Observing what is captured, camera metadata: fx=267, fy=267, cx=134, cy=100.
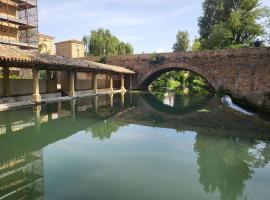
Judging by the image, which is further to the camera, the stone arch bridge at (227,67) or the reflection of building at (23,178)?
the stone arch bridge at (227,67)

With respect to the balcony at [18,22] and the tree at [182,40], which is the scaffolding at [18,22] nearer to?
the balcony at [18,22]

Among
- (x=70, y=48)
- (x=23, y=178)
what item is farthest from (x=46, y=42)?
(x=23, y=178)

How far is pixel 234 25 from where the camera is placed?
3541 centimetres

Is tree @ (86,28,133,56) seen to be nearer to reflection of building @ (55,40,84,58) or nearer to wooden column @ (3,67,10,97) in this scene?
reflection of building @ (55,40,84,58)

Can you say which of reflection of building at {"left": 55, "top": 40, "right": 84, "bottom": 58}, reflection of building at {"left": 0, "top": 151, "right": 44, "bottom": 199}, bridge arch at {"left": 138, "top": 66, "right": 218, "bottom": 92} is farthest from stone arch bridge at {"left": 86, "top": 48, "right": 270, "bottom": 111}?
reflection of building at {"left": 55, "top": 40, "right": 84, "bottom": 58}

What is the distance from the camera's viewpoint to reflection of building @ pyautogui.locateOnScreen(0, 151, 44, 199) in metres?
4.58

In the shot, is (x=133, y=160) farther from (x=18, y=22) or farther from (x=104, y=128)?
(x=18, y=22)

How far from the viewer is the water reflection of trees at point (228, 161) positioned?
5094mm

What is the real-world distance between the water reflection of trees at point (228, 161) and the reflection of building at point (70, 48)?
54.9 m

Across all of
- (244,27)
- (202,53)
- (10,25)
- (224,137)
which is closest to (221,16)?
(244,27)

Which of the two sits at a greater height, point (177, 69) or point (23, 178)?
point (177, 69)

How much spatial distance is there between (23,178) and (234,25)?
35699 mm

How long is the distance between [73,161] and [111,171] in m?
1.16

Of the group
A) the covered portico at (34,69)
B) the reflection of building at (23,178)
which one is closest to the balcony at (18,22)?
the covered portico at (34,69)
